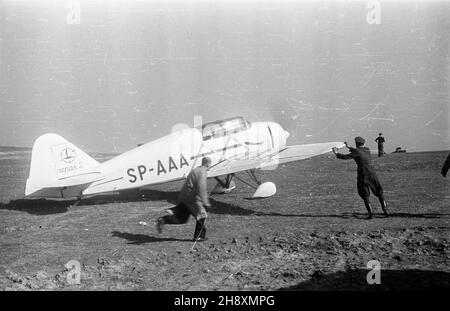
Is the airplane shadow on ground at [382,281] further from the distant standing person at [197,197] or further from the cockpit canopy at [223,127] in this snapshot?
the cockpit canopy at [223,127]

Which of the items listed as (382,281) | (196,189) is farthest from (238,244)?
(382,281)

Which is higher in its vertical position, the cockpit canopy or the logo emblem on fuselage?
the cockpit canopy

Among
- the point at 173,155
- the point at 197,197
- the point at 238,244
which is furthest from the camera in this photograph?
the point at 173,155

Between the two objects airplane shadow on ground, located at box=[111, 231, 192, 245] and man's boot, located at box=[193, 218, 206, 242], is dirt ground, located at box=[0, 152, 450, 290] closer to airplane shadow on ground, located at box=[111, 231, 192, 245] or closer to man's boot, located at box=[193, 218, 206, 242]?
airplane shadow on ground, located at box=[111, 231, 192, 245]

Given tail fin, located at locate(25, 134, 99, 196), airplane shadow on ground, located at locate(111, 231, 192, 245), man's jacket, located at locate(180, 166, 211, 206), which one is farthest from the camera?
tail fin, located at locate(25, 134, 99, 196)

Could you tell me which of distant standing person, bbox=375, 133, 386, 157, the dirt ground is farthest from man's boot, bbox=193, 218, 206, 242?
distant standing person, bbox=375, 133, 386, 157

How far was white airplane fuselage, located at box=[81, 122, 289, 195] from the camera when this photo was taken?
11.8m

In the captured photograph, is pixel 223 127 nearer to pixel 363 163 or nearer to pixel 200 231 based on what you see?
pixel 363 163

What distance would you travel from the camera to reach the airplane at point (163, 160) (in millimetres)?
11227

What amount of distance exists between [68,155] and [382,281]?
855 centimetres

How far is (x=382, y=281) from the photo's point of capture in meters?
6.23

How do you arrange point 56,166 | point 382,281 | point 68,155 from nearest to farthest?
point 382,281 < point 56,166 < point 68,155

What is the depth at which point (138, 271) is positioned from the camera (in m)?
6.91
